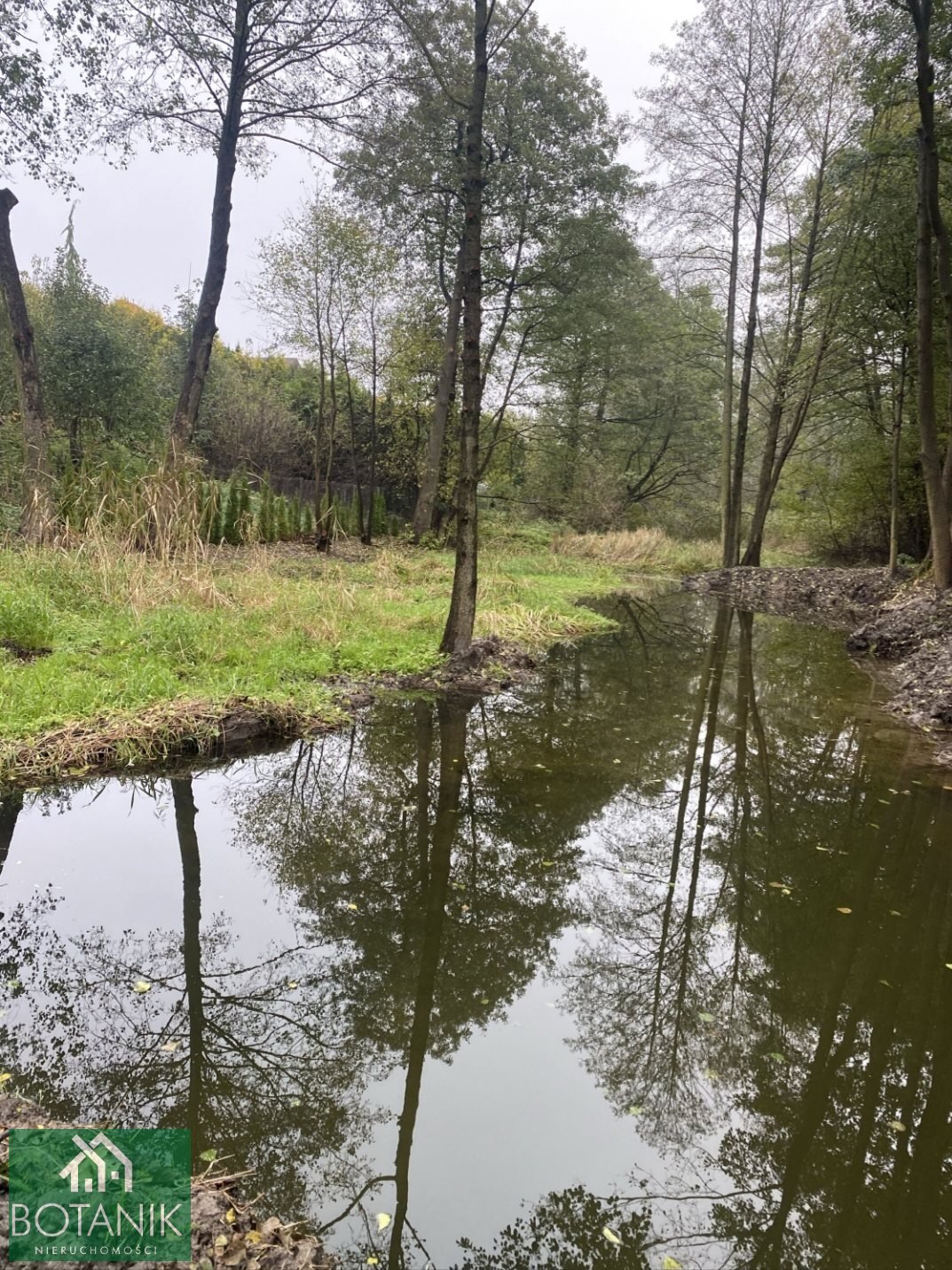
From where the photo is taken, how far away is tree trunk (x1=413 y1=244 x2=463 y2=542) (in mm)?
16531

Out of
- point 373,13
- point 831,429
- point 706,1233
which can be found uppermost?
point 373,13

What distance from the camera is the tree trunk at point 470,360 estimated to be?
6688 millimetres

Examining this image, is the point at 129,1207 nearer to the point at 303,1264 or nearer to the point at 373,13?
the point at 303,1264

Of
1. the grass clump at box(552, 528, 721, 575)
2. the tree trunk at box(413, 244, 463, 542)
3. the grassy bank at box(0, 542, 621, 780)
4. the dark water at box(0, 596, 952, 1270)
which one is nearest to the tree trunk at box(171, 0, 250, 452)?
the grassy bank at box(0, 542, 621, 780)

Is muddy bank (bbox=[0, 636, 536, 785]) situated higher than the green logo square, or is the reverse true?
muddy bank (bbox=[0, 636, 536, 785])

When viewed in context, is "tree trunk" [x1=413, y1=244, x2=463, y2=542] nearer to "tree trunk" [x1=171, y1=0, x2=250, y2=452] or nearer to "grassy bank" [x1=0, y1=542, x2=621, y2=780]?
"tree trunk" [x1=171, y1=0, x2=250, y2=452]

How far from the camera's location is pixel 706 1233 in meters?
2.05

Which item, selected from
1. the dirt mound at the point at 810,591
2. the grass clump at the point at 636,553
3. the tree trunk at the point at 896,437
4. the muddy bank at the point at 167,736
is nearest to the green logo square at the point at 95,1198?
the muddy bank at the point at 167,736

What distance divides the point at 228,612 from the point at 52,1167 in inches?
244

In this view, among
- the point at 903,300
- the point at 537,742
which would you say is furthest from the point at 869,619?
the point at 537,742

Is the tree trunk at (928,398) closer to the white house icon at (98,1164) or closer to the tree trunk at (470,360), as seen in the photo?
the tree trunk at (470,360)

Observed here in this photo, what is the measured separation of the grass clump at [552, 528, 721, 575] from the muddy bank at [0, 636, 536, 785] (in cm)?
1532

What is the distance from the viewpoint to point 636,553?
70.7 ft

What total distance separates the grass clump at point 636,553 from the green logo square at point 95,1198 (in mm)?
19379
